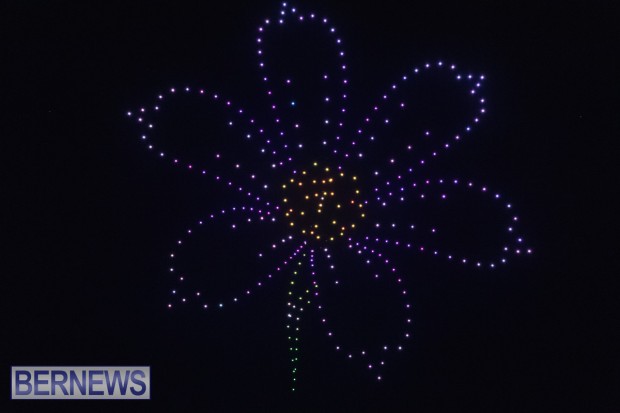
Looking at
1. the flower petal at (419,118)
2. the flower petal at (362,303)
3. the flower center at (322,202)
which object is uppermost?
the flower petal at (419,118)

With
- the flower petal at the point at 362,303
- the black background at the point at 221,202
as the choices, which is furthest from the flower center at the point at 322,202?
the black background at the point at 221,202

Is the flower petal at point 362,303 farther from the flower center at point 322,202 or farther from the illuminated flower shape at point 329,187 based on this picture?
the flower center at point 322,202

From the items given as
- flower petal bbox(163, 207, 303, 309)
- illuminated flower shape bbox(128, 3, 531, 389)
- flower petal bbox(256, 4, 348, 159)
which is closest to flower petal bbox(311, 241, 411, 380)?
illuminated flower shape bbox(128, 3, 531, 389)

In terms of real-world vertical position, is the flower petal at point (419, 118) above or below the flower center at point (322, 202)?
above

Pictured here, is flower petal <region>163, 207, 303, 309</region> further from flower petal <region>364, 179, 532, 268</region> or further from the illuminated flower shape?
flower petal <region>364, 179, 532, 268</region>

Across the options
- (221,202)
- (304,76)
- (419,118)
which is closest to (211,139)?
(221,202)

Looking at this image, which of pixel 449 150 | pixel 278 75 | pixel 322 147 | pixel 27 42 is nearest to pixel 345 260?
pixel 322 147

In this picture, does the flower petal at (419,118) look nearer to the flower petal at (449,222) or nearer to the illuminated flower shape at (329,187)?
the illuminated flower shape at (329,187)
